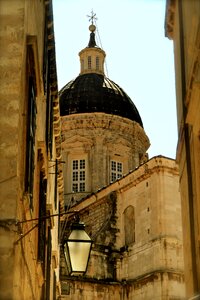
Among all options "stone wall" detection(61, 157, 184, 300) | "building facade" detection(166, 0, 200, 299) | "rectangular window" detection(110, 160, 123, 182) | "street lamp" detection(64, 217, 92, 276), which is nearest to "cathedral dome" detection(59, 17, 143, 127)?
"rectangular window" detection(110, 160, 123, 182)

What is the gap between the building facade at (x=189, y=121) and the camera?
396 inches

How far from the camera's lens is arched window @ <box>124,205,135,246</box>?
1357 inches

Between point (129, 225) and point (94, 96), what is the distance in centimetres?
1267

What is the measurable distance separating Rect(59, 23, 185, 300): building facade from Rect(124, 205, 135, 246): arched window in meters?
0.06

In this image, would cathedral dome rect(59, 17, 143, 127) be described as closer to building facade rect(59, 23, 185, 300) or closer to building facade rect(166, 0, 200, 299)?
building facade rect(59, 23, 185, 300)

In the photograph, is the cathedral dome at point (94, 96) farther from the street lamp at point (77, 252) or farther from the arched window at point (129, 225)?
the street lamp at point (77, 252)

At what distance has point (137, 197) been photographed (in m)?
34.1

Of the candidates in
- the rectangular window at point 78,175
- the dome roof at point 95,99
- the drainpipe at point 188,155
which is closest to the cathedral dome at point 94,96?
the dome roof at point 95,99

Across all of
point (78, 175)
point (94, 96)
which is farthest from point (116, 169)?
point (94, 96)

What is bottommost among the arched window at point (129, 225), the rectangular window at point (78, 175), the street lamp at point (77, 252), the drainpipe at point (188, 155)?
the street lamp at point (77, 252)

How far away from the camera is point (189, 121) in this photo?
34.8 feet

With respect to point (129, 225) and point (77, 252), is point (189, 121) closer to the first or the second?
point (77, 252)

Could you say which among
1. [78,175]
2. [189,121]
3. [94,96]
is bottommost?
[189,121]

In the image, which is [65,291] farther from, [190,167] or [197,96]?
[197,96]
